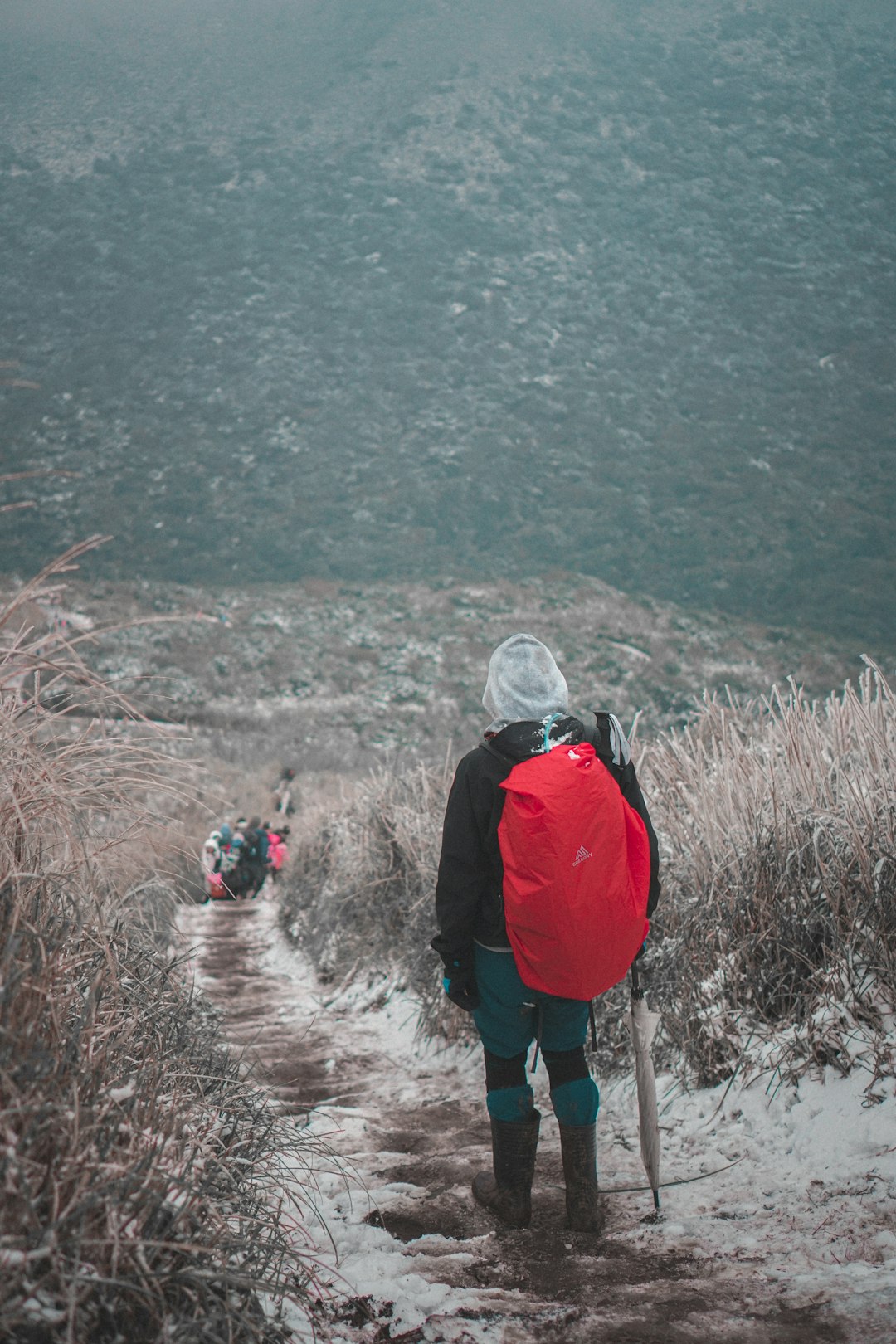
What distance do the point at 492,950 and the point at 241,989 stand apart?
4.48 meters

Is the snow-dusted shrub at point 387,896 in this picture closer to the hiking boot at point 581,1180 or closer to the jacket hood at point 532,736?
the hiking boot at point 581,1180

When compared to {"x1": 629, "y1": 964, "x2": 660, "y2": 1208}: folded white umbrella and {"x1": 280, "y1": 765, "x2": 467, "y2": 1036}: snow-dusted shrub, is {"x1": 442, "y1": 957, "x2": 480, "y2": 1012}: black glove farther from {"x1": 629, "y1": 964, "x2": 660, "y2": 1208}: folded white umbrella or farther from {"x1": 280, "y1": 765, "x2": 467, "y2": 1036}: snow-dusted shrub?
{"x1": 280, "y1": 765, "x2": 467, "y2": 1036}: snow-dusted shrub

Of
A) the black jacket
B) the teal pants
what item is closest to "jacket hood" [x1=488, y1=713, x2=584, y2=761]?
the black jacket

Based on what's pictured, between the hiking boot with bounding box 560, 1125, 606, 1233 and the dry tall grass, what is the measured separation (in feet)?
2.31

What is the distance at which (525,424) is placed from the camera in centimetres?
9238

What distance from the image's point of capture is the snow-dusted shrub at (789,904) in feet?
8.66

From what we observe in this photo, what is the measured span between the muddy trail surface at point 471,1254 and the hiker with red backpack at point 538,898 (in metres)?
0.16

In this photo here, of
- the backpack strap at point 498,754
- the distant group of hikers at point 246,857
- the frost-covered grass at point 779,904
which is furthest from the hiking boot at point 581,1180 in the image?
the distant group of hikers at point 246,857

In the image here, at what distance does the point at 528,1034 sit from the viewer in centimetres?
247

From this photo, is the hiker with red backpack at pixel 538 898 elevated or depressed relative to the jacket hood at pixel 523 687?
depressed

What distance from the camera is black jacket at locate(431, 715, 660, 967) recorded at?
2441 mm

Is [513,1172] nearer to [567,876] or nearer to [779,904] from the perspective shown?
[567,876]

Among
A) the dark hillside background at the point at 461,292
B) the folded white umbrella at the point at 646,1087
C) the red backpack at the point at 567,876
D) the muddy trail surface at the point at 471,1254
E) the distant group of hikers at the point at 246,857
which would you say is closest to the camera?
the muddy trail surface at the point at 471,1254

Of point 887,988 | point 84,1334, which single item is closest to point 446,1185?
point 887,988
